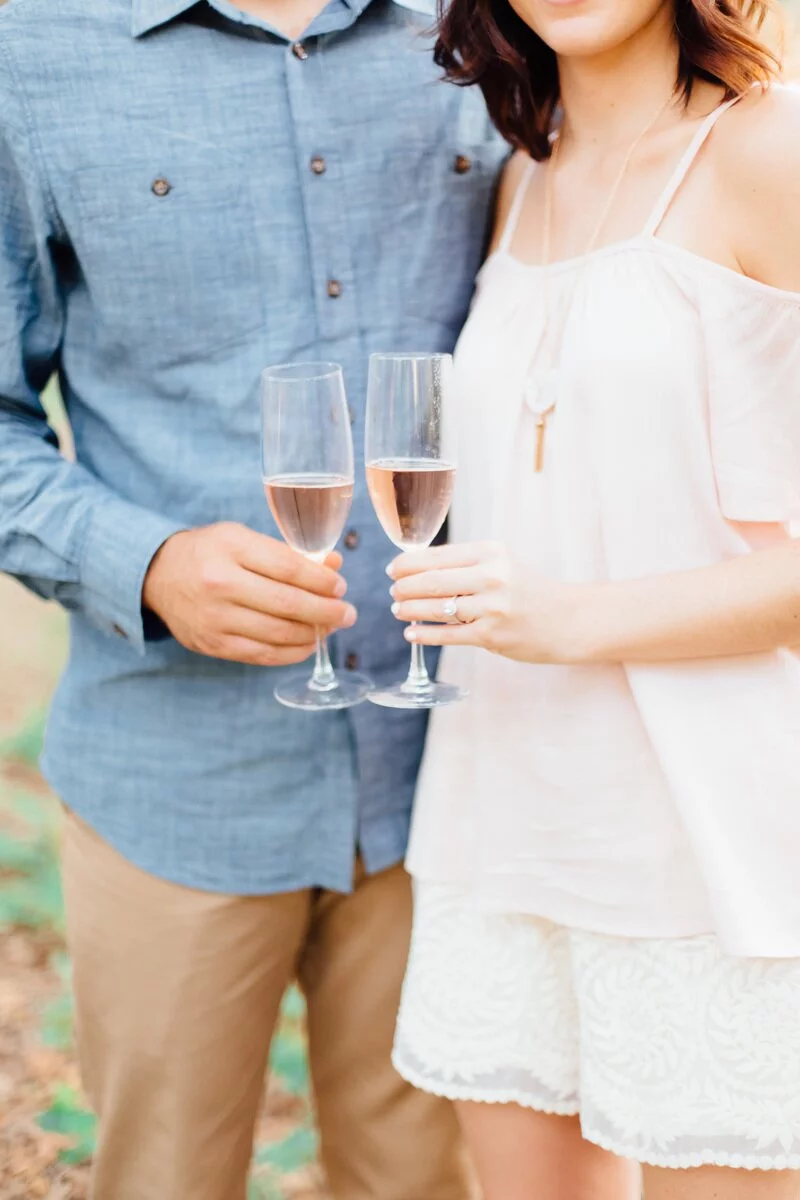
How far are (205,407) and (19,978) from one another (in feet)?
9.47

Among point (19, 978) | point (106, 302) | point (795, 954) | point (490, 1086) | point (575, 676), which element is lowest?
point (19, 978)

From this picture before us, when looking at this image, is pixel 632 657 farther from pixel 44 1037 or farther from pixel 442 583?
pixel 44 1037

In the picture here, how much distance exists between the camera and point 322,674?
1906 millimetres

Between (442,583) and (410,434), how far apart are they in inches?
7.6

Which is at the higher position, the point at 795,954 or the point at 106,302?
the point at 106,302

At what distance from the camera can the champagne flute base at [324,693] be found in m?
1.83

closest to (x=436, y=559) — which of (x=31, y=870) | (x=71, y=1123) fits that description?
(x=71, y=1123)

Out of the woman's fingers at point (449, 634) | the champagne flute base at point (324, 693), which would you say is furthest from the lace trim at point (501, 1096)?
the woman's fingers at point (449, 634)

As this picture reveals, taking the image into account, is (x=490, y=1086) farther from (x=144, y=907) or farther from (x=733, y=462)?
(x=733, y=462)

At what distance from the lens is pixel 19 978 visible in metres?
4.35

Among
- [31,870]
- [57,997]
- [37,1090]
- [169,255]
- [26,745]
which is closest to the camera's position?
[169,255]

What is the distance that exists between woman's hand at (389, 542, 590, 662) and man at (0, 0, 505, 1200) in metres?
0.23

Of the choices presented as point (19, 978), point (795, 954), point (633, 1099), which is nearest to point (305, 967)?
point (633, 1099)

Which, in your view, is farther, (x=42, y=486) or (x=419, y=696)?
(x=42, y=486)
